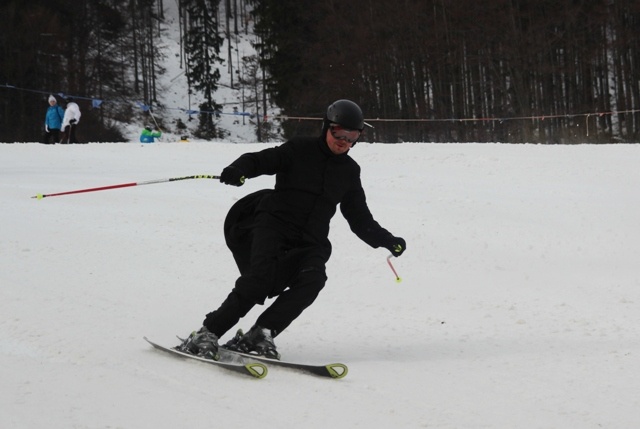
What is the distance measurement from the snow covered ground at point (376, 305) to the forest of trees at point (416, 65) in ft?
59.2

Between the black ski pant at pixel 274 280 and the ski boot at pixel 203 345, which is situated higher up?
the black ski pant at pixel 274 280

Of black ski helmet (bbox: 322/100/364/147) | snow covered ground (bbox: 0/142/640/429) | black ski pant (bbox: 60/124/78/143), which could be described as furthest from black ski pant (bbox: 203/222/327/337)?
black ski pant (bbox: 60/124/78/143)

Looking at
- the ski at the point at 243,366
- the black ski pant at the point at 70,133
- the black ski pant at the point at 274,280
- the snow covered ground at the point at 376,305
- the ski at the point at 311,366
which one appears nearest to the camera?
the snow covered ground at the point at 376,305

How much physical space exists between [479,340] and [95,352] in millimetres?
2729

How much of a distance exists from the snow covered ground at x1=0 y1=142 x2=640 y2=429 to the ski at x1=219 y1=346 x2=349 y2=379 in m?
0.06

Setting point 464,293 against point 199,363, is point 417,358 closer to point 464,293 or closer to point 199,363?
point 199,363

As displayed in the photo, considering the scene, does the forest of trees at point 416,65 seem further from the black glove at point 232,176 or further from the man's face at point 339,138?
the black glove at point 232,176

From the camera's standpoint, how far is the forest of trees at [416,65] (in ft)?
114

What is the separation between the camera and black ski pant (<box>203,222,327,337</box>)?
17.0 feet

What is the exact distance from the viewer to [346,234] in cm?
1045

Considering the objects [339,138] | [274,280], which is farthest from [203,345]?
[339,138]

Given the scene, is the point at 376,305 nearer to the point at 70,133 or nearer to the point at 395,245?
the point at 395,245

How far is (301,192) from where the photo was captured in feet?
17.7

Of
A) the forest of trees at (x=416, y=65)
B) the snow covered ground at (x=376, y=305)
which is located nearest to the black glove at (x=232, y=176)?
the snow covered ground at (x=376, y=305)
